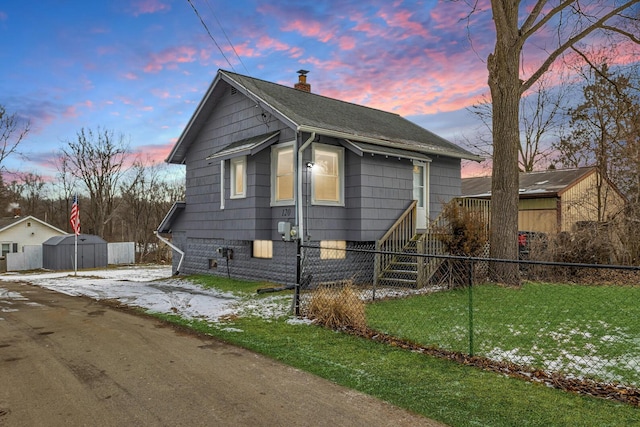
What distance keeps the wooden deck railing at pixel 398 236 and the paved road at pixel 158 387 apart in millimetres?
6513

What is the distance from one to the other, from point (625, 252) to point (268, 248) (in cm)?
1166

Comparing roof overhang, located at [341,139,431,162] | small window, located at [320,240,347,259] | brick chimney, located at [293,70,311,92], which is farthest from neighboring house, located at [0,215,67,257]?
roof overhang, located at [341,139,431,162]

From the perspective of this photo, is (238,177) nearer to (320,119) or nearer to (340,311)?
(320,119)

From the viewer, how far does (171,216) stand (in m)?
16.7

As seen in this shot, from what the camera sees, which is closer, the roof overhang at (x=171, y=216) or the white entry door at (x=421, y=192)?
the white entry door at (x=421, y=192)

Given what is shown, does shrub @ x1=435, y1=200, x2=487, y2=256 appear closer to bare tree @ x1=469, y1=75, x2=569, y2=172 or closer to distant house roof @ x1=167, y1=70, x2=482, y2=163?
distant house roof @ x1=167, y1=70, x2=482, y2=163

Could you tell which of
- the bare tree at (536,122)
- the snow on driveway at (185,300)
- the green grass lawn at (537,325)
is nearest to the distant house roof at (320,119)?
the snow on driveway at (185,300)

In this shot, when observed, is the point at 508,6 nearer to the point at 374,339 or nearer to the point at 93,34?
the point at 374,339

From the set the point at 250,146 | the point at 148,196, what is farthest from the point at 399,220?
the point at 148,196

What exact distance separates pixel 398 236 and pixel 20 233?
3206 centimetres

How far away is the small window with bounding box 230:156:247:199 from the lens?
1288 cm

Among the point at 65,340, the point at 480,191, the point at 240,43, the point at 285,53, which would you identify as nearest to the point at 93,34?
the point at 240,43

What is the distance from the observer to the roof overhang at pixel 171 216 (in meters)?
16.4

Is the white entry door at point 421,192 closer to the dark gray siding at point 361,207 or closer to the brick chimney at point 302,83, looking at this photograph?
the dark gray siding at point 361,207
